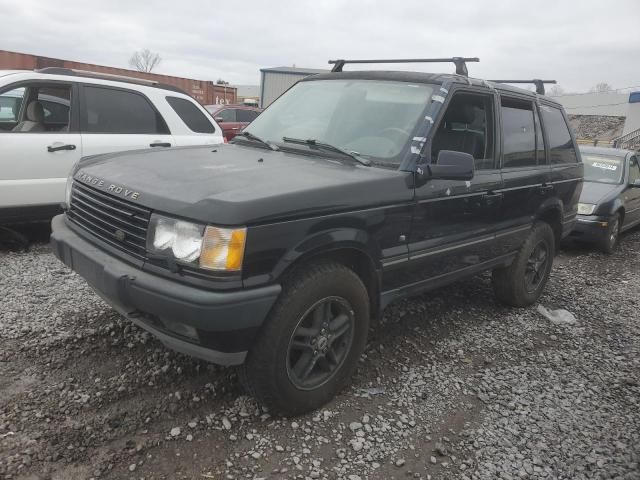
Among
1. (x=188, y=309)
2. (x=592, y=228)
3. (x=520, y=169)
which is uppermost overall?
(x=520, y=169)

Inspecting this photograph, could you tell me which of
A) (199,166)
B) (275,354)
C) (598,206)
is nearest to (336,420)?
(275,354)

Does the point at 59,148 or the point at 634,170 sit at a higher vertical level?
the point at 634,170

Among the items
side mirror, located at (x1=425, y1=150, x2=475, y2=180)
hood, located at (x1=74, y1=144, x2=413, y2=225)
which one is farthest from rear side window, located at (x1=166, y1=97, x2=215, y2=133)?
side mirror, located at (x1=425, y1=150, x2=475, y2=180)

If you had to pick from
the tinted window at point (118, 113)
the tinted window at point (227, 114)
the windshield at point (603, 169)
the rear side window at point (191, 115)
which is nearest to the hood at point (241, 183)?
the tinted window at point (118, 113)

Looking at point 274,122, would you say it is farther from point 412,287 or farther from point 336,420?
point 336,420

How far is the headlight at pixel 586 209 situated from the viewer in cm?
713

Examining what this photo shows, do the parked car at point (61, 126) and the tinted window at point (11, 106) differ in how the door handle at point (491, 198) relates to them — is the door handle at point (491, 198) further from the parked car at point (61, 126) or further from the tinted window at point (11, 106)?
the tinted window at point (11, 106)

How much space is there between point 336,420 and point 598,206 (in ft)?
19.8

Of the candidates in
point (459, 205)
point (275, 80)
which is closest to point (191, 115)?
point (459, 205)

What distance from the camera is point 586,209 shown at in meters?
7.18

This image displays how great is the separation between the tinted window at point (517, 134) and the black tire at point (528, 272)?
705 mm

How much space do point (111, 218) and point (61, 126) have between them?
321 cm

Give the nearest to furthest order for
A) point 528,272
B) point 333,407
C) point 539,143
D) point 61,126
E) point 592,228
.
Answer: point 333,407 → point 539,143 → point 528,272 → point 61,126 → point 592,228

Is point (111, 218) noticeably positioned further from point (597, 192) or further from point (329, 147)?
point (597, 192)
